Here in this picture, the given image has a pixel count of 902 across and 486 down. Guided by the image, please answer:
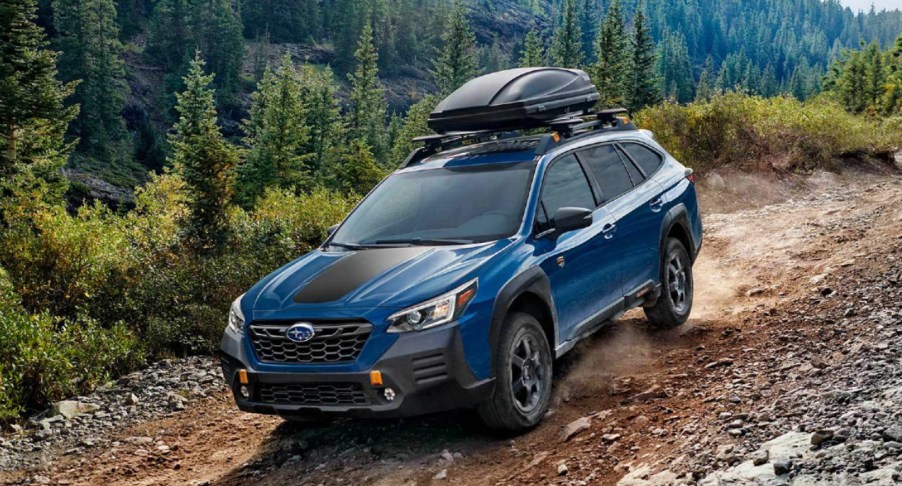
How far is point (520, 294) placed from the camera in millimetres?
5289

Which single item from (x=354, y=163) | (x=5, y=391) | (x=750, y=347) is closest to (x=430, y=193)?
(x=750, y=347)

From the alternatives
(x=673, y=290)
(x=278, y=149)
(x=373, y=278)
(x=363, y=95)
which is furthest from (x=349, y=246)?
(x=363, y=95)

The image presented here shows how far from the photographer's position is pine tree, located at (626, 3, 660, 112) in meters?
61.3

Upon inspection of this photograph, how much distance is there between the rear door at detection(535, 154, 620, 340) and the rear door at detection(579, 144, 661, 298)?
0.17 m

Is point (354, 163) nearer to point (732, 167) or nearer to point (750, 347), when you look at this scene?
point (732, 167)

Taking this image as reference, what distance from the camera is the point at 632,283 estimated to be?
679 cm

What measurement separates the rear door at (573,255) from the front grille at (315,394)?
161 cm

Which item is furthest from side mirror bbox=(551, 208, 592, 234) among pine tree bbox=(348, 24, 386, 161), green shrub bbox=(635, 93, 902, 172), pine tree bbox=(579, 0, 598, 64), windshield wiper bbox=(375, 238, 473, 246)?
pine tree bbox=(579, 0, 598, 64)

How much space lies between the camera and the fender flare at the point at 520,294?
5012 millimetres

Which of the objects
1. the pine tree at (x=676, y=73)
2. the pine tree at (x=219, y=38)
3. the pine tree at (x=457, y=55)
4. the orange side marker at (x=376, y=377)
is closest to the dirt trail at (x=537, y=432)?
the orange side marker at (x=376, y=377)

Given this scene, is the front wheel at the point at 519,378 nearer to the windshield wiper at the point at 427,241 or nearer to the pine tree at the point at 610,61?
the windshield wiper at the point at 427,241

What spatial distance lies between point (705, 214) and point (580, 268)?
32.0 feet

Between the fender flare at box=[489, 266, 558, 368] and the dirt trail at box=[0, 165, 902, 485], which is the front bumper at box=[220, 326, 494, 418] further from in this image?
the dirt trail at box=[0, 165, 902, 485]

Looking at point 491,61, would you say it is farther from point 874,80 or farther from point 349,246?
point 349,246
